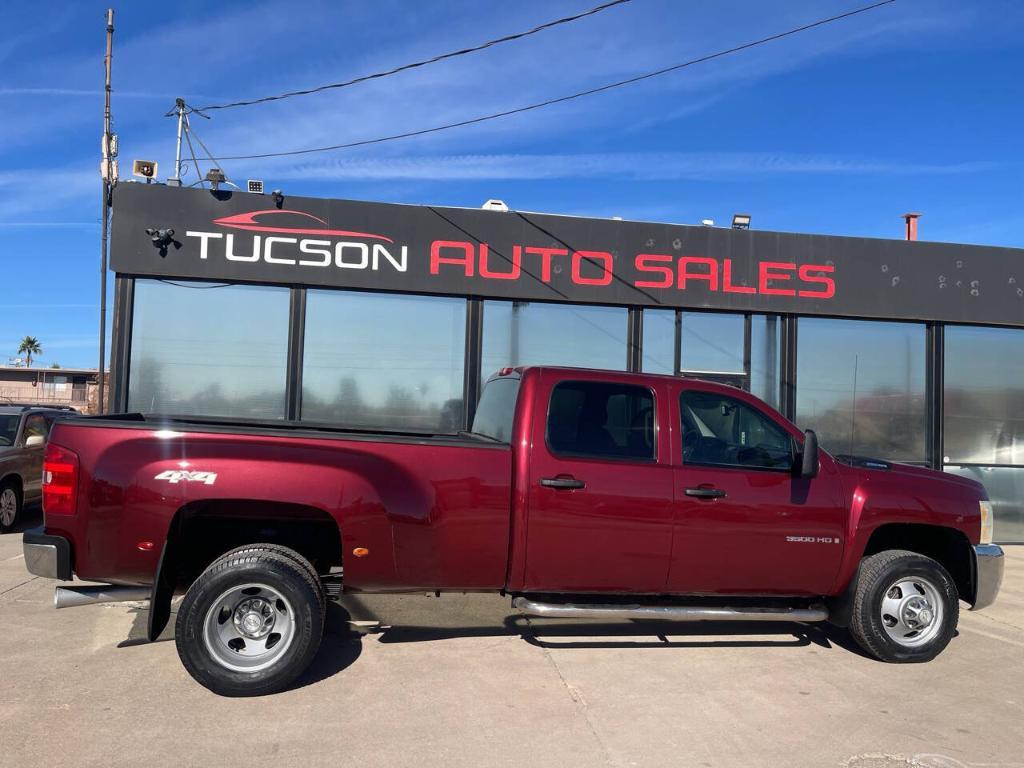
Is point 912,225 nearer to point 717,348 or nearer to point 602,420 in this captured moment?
point 717,348

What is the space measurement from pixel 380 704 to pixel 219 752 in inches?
37.6

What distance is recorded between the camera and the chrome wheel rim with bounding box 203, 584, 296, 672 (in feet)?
15.5

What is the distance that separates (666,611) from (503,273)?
5.91 metres

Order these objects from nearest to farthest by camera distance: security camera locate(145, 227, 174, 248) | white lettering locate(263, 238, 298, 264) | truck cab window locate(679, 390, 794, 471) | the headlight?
truck cab window locate(679, 390, 794, 471) → the headlight → security camera locate(145, 227, 174, 248) → white lettering locate(263, 238, 298, 264)

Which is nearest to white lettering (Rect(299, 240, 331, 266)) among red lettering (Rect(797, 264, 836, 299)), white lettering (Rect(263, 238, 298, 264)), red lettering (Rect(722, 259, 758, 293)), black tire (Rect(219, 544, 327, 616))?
white lettering (Rect(263, 238, 298, 264))

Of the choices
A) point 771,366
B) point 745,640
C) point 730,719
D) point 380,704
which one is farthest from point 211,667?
point 771,366

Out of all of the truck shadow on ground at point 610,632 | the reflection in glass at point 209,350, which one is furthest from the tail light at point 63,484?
the reflection in glass at point 209,350

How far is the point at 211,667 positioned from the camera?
4.67 meters

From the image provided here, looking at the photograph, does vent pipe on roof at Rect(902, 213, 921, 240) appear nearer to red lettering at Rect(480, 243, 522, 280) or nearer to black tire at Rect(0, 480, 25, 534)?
red lettering at Rect(480, 243, 522, 280)

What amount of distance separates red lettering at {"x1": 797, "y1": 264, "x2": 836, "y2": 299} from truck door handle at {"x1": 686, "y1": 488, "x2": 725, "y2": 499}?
21.0ft

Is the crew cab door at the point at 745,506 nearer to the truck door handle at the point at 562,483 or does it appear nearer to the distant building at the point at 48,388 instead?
the truck door handle at the point at 562,483

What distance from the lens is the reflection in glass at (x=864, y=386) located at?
11070 millimetres

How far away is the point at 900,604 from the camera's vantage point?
572 cm

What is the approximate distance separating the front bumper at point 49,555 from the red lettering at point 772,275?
8.75 meters
